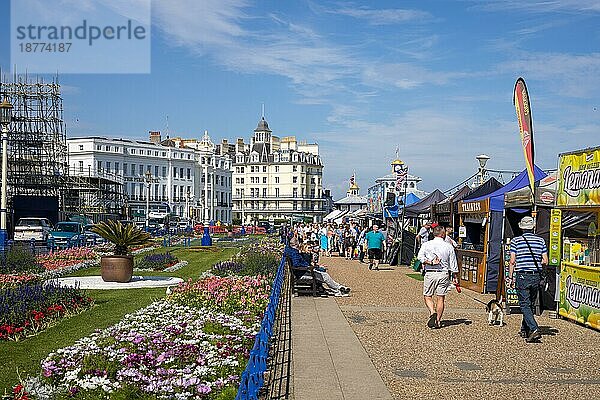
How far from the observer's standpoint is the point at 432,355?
1010cm

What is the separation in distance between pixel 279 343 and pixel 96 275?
526 inches

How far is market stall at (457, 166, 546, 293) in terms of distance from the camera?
60.9 ft

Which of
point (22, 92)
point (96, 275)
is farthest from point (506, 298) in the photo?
point (22, 92)

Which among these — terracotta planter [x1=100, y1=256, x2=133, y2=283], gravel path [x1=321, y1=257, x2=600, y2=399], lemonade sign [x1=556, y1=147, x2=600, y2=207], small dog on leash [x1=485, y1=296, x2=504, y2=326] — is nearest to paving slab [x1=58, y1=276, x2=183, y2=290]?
terracotta planter [x1=100, y1=256, x2=133, y2=283]

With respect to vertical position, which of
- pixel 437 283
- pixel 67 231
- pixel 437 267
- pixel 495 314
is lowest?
pixel 495 314

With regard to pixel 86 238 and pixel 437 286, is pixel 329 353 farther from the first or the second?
pixel 86 238

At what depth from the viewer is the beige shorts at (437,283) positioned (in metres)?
12.6

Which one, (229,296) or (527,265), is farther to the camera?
(229,296)

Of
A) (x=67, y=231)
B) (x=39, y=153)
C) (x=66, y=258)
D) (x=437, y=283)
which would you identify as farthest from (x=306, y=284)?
(x=39, y=153)

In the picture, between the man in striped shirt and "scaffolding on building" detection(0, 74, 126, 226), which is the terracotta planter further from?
"scaffolding on building" detection(0, 74, 126, 226)

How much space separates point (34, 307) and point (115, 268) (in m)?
6.88

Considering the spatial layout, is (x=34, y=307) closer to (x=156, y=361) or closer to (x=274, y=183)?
(x=156, y=361)

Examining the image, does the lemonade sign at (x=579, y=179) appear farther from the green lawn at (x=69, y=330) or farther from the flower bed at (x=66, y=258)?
the flower bed at (x=66, y=258)

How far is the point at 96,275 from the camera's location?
74.9 feet
